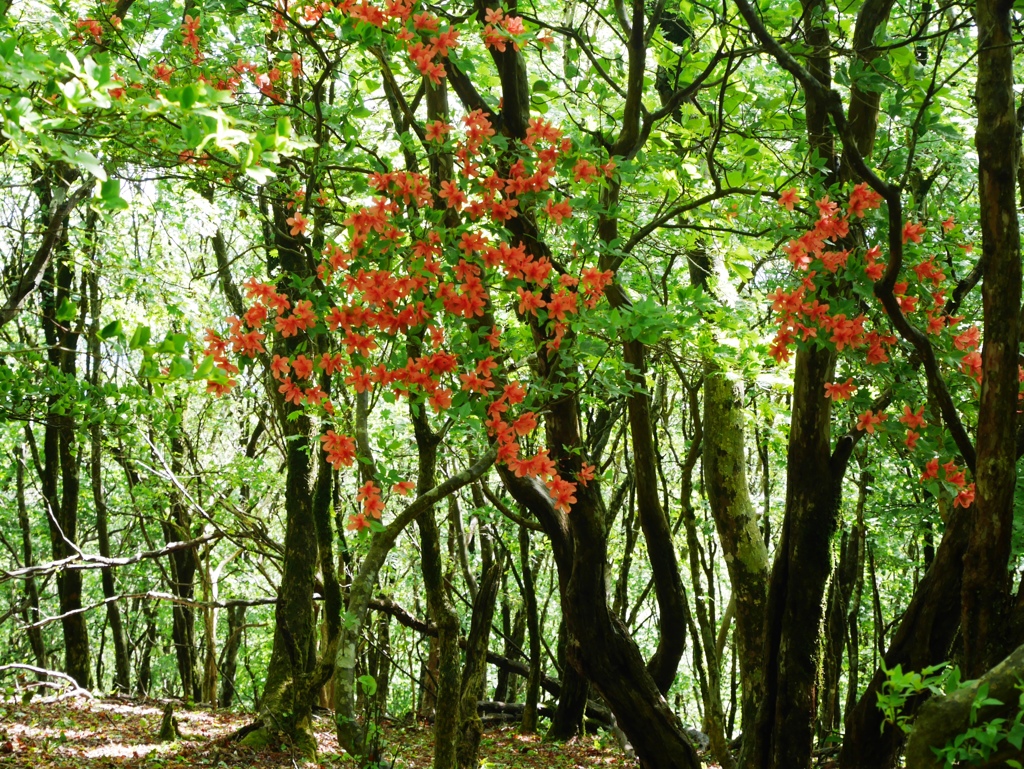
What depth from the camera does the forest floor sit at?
6453 millimetres

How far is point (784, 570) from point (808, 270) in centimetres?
221

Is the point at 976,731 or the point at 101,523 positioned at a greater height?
the point at 101,523

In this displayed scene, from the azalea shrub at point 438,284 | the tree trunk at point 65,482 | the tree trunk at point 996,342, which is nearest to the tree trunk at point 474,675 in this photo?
the azalea shrub at point 438,284

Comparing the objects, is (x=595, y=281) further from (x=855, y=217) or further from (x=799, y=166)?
(x=799, y=166)

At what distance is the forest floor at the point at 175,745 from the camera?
645 cm

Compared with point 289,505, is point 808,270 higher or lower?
higher

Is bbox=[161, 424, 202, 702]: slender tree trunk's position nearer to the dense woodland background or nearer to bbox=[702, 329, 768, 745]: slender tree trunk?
the dense woodland background

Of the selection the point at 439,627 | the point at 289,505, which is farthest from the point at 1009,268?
the point at 289,505

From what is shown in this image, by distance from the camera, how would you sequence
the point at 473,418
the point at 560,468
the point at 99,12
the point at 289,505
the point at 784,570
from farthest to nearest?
the point at 289,505 < the point at 560,468 < the point at 784,570 < the point at 99,12 < the point at 473,418

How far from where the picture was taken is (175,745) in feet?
23.8

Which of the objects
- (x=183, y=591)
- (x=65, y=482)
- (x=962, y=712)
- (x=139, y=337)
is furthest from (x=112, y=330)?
(x=183, y=591)

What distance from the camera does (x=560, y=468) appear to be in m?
5.83

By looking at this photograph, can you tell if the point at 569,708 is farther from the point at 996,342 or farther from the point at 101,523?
the point at 101,523

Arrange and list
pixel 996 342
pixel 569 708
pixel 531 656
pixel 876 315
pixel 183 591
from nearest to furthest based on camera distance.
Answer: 1. pixel 996 342
2. pixel 876 315
3. pixel 569 708
4. pixel 531 656
5. pixel 183 591
